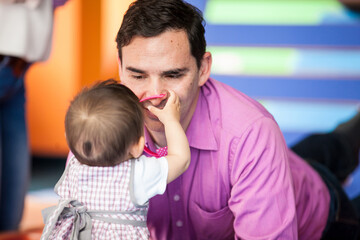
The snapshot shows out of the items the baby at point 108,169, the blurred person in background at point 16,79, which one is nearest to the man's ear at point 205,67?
the baby at point 108,169

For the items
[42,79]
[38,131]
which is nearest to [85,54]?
[42,79]

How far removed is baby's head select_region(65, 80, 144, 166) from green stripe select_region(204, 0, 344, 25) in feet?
5.71

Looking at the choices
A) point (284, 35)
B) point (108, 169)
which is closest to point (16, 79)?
point (108, 169)

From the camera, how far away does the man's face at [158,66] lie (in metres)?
0.99

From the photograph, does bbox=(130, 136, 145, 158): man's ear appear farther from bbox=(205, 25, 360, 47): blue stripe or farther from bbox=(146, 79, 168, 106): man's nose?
bbox=(205, 25, 360, 47): blue stripe

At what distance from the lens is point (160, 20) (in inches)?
39.2

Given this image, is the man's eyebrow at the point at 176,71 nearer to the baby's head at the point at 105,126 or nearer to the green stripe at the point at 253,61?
the baby's head at the point at 105,126

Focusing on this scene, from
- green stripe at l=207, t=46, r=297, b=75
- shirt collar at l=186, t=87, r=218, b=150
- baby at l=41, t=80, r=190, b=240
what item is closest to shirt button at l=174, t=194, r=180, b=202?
shirt collar at l=186, t=87, r=218, b=150

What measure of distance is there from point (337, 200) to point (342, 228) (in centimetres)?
9

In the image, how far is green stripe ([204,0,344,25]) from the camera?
2527mm

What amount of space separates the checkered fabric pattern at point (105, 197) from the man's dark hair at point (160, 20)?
286 millimetres

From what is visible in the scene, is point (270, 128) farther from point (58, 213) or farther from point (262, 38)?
point (262, 38)

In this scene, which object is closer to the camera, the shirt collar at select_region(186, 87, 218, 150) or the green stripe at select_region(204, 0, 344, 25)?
the shirt collar at select_region(186, 87, 218, 150)

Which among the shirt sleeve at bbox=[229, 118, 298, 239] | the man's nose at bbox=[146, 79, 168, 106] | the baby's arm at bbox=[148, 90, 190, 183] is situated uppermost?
the man's nose at bbox=[146, 79, 168, 106]
